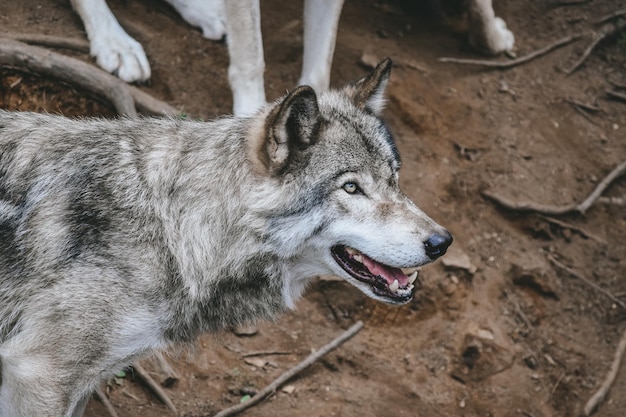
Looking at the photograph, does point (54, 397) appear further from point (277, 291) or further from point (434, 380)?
point (434, 380)

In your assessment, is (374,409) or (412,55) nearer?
(374,409)

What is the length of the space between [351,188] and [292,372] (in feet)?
6.22

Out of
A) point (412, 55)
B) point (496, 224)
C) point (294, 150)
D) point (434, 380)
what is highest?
point (294, 150)

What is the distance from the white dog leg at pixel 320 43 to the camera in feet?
20.6

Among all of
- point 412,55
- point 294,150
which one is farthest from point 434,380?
point 412,55

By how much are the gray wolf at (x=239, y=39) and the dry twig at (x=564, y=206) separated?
1582 millimetres

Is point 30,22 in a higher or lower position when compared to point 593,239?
higher

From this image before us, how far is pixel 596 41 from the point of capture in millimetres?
8039

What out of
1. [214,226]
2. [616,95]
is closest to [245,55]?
[214,226]

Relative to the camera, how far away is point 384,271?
380 cm

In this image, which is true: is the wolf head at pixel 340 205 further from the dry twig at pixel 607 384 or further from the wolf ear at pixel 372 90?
the dry twig at pixel 607 384

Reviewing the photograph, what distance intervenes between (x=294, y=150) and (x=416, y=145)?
2.99 m

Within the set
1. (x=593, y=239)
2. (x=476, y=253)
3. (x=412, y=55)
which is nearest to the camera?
(x=476, y=253)

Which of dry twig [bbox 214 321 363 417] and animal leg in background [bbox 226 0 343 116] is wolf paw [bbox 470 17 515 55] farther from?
dry twig [bbox 214 321 363 417]
